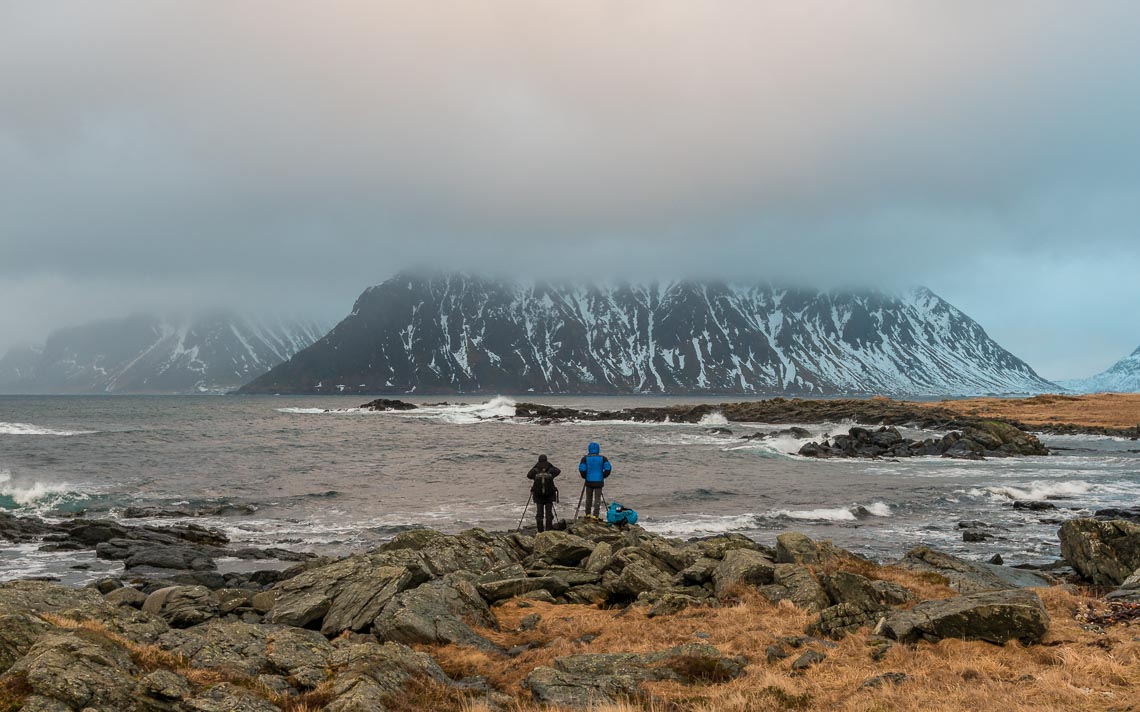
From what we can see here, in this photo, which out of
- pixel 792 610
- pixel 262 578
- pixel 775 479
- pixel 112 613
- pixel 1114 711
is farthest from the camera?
pixel 775 479

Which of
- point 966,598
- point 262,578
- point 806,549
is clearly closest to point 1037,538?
point 806,549

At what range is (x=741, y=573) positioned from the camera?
14.7 m

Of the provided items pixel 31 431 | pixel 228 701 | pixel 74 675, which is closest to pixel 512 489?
pixel 228 701

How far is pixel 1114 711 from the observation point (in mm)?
6898

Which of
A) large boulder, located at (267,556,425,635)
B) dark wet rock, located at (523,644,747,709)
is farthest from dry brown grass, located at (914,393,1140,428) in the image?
large boulder, located at (267,556,425,635)

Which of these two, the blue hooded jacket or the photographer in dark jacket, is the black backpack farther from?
the blue hooded jacket

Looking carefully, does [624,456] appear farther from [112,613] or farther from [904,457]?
[112,613]

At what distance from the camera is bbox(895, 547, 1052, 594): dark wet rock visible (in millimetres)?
14523

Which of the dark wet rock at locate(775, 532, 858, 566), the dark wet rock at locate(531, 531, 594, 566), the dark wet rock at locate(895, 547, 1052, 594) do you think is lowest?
the dark wet rock at locate(531, 531, 594, 566)

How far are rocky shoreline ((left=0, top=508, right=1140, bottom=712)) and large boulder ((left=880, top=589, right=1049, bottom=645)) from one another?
0.03 meters

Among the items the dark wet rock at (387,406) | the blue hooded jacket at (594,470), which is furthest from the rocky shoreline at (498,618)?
the dark wet rock at (387,406)

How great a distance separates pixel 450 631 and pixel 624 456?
143 ft

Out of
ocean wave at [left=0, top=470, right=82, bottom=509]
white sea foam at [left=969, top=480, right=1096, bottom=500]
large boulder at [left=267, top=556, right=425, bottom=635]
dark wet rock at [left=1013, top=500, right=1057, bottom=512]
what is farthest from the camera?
white sea foam at [left=969, top=480, right=1096, bottom=500]

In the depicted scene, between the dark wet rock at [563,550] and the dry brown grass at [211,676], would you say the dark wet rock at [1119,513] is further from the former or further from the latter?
the dry brown grass at [211,676]
